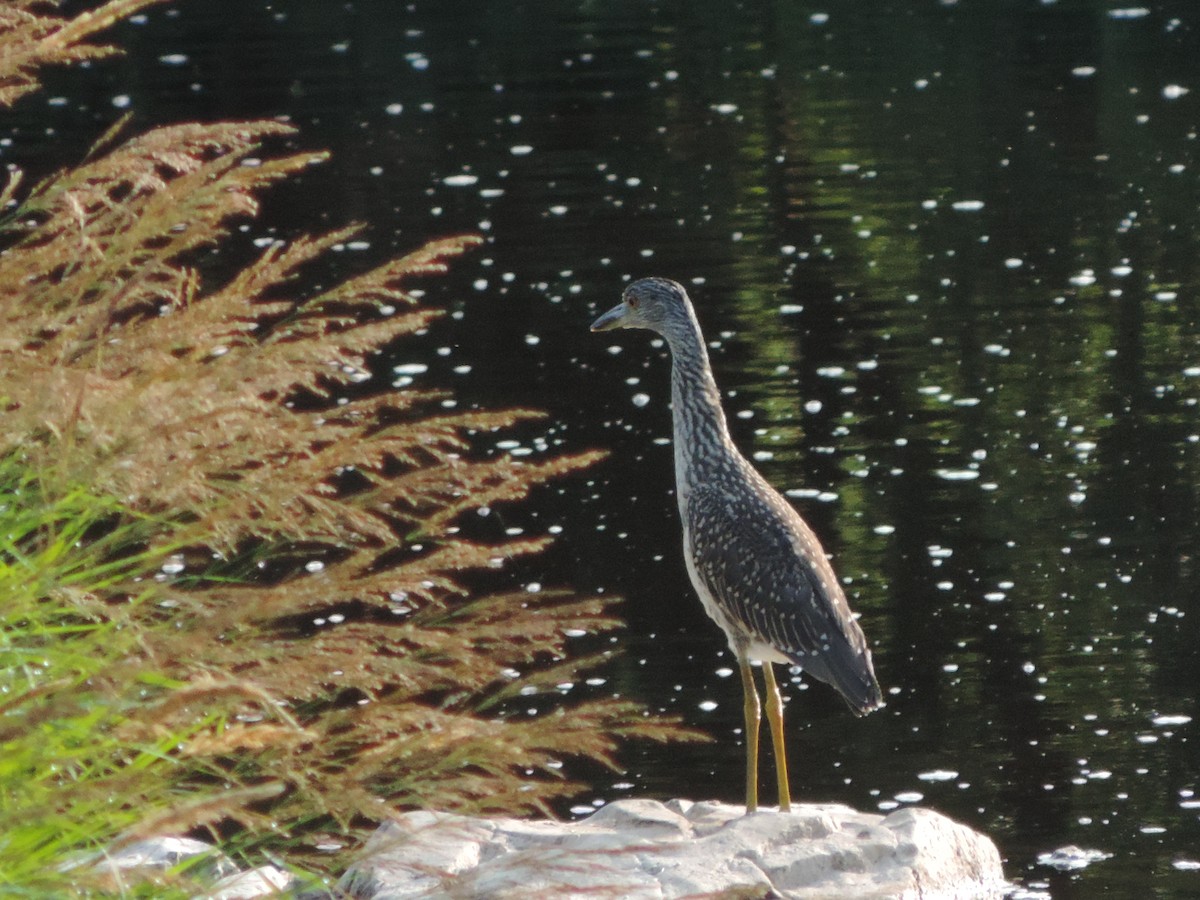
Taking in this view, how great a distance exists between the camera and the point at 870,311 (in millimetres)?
13484

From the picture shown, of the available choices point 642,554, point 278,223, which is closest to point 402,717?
point 642,554

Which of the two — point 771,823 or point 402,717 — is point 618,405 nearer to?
point 771,823

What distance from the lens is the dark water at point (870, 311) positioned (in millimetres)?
7391

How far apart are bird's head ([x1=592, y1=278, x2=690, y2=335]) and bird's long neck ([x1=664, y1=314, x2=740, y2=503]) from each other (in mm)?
182

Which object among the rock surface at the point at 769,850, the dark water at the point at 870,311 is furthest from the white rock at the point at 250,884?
the dark water at the point at 870,311

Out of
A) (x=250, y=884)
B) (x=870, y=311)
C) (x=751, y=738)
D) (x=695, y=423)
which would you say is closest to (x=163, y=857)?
(x=250, y=884)

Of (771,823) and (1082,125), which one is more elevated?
(771,823)

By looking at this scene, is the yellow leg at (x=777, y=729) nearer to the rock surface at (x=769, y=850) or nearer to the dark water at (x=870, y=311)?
the rock surface at (x=769, y=850)

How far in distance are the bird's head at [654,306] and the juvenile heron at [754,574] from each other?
238 mm

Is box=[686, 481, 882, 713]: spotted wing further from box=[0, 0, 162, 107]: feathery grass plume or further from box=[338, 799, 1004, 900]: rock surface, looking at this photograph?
box=[0, 0, 162, 107]: feathery grass plume

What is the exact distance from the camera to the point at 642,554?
30.9 ft

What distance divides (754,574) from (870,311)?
7249 millimetres

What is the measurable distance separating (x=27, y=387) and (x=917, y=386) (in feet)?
28.1

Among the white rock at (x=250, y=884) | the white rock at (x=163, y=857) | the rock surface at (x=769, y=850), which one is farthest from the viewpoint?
the rock surface at (x=769, y=850)
